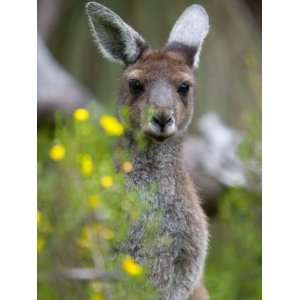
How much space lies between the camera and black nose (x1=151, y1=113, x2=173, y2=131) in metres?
4.35

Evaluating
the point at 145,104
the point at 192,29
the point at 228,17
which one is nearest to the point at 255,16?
the point at 228,17

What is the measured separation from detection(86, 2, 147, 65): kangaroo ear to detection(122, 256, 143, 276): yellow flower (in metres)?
0.92

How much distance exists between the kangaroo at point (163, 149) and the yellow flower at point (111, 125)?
57mm

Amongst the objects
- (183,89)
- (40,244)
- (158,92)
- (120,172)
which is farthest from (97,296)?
(183,89)

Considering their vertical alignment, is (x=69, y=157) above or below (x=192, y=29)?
below

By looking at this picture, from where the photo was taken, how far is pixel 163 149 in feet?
15.2

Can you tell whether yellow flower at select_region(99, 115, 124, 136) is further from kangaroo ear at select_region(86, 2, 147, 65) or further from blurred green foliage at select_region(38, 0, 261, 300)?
kangaroo ear at select_region(86, 2, 147, 65)

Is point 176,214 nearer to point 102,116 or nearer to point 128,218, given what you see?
point 128,218

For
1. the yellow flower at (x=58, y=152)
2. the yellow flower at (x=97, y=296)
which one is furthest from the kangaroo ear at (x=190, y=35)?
the yellow flower at (x=97, y=296)

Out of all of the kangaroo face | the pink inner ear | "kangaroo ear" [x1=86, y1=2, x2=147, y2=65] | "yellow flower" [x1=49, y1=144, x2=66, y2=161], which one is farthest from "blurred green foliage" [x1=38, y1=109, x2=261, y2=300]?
the pink inner ear
